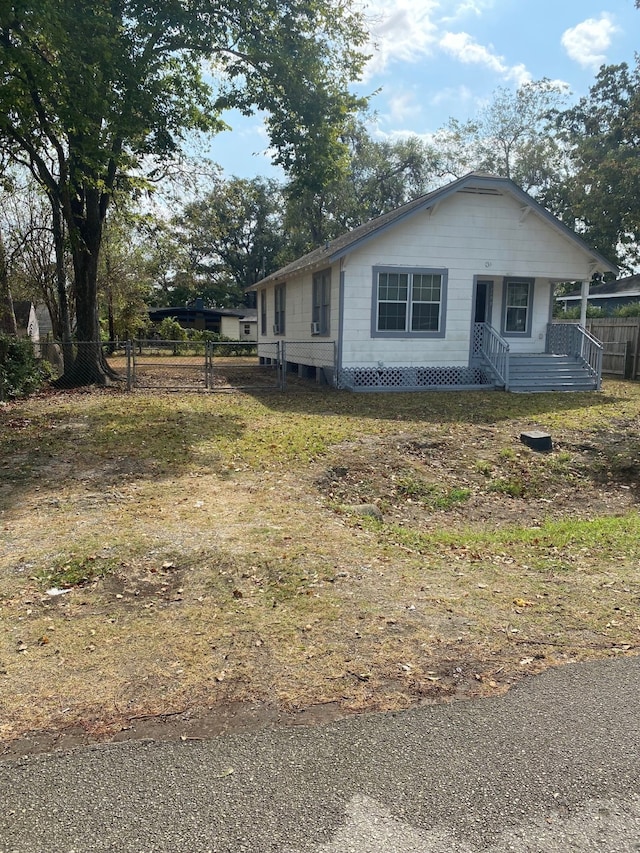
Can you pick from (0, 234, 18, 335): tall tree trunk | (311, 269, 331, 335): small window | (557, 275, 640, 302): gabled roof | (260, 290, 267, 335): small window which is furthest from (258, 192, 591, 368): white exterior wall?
(557, 275, 640, 302): gabled roof

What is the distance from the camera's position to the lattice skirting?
16.1 m

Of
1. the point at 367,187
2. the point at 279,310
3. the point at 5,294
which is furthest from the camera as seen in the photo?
the point at 367,187

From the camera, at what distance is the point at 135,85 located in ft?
35.0

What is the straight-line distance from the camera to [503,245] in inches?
656

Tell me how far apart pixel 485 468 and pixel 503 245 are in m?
10.5

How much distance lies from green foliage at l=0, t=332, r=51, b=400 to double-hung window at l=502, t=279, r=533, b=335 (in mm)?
13247

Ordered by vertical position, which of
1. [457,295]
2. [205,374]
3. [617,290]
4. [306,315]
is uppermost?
[617,290]

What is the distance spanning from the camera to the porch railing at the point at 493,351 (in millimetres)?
16234

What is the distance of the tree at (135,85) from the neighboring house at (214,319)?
33641mm

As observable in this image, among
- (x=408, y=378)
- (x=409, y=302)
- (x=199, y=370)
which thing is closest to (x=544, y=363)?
(x=408, y=378)

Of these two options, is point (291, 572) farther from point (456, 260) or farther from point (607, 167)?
point (607, 167)

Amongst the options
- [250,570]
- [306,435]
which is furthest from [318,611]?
[306,435]

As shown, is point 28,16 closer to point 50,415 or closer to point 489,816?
point 50,415

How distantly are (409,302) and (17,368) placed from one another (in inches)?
400
